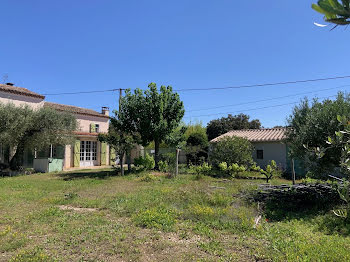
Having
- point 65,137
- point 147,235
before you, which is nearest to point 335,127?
point 147,235

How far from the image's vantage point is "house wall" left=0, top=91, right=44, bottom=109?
1847cm

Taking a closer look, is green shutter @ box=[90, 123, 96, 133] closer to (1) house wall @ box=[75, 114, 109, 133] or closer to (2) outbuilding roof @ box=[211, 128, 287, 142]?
(1) house wall @ box=[75, 114, 109, 133]

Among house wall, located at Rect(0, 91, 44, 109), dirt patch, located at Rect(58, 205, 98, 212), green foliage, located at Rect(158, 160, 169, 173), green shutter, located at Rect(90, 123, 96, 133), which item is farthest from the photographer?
green shutter, located at Rect(90, 123, 96, 133)

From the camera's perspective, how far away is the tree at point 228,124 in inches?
1211

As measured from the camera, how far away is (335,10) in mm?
1701

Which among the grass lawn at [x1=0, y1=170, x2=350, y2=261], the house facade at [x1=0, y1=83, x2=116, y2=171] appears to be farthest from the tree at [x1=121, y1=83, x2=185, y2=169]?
the grass lawn at [x1=0, y1=170, x2=350, y2=261]

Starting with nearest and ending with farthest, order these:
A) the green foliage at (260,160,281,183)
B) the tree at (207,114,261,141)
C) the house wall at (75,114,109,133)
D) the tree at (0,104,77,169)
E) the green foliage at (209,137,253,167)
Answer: the green foliage at (260,160,281,183) → the tree at (0,104,77,169) → the green foliage at (209,137,253,167) → the house wall at (75,114,109,133) → the tree at (207,114,261,141)

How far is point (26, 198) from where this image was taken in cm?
824

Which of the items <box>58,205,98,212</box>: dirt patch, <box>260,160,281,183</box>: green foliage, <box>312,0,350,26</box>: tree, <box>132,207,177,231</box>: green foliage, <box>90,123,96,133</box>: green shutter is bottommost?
<box>58,205,98,212</box>: dirt patch

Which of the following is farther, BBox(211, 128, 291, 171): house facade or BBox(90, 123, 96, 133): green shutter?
BBox(90, 123, 96, 133): green shutter

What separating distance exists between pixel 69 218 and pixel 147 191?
354 centimetres

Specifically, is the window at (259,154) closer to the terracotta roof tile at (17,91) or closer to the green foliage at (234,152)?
the green foliage at (234,152)

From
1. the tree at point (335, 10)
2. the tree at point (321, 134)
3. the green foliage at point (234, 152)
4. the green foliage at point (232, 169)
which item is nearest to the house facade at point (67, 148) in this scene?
the green foliage at point (234, 152)

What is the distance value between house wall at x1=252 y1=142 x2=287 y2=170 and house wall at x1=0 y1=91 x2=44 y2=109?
59.9 feet
